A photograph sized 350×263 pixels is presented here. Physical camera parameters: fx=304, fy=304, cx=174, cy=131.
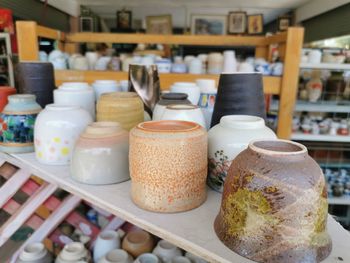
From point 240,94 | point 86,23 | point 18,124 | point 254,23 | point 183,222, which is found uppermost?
point 254,23

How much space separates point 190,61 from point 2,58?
7.29ft

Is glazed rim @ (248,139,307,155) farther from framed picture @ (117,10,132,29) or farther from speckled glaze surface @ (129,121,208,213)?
framed picture @ (117,10,132,29)

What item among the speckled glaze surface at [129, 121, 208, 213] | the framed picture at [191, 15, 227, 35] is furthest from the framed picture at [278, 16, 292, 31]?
the speckled glaze surface at [129, 121, 208, 213]

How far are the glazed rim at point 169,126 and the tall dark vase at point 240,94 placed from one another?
0.16 m

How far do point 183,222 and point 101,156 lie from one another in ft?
0.73

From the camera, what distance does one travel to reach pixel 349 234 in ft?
1.70

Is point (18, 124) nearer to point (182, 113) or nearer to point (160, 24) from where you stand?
point (182, 113)

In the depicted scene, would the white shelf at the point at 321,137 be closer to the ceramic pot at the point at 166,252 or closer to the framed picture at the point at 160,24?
the ceramic pot at the point at 166,252

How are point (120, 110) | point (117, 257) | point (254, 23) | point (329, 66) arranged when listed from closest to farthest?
→ point (120, 110) < point (117, 257) < point (329, 66) < point (254, 23)

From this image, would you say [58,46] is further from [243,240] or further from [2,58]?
[243,240]

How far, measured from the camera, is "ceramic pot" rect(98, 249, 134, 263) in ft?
3.10

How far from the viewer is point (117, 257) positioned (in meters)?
0.96

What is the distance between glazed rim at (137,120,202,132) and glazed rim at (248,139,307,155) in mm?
129

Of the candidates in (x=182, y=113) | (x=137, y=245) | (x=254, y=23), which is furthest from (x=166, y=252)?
(x=254, y=23)
